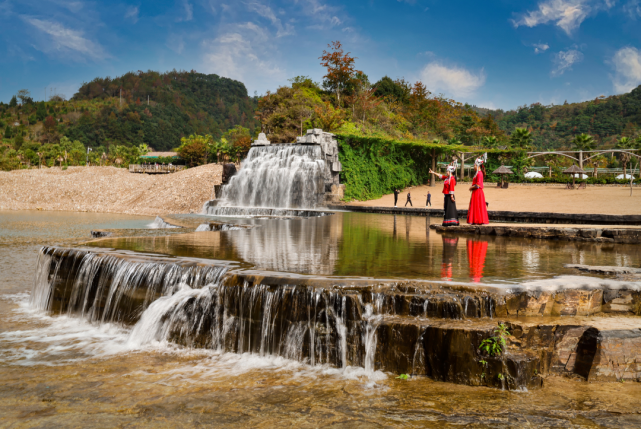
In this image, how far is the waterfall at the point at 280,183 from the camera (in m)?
29.0

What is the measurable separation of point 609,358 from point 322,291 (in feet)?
10.8

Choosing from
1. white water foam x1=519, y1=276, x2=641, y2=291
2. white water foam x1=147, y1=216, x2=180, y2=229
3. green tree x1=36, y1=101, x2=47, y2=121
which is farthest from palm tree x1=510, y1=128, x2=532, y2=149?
green tree x1=36, y1=101, x2=47, y2=121

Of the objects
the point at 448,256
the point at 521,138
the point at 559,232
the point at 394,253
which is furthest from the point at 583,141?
the point at 394,253

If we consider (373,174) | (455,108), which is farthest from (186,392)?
(455,108)

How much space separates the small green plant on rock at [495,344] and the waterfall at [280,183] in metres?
24.3

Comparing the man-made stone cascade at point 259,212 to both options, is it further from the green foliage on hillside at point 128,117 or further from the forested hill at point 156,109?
the forested hill at point 156,109

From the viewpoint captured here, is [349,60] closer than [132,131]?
Yes

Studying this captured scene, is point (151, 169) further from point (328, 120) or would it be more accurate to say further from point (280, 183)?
point (280, 183)

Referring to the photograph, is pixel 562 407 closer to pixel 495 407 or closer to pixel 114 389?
pixel 495 407

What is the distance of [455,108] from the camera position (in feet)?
238

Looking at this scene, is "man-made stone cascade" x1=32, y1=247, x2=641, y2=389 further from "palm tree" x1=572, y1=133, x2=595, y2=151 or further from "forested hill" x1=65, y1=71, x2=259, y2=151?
"forested hill" x1=65, y1=71, x2=259, y2=151

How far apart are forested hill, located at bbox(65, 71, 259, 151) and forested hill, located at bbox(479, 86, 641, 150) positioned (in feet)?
248

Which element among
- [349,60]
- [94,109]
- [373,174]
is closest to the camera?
[373,174]

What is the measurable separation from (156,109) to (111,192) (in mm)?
105364
